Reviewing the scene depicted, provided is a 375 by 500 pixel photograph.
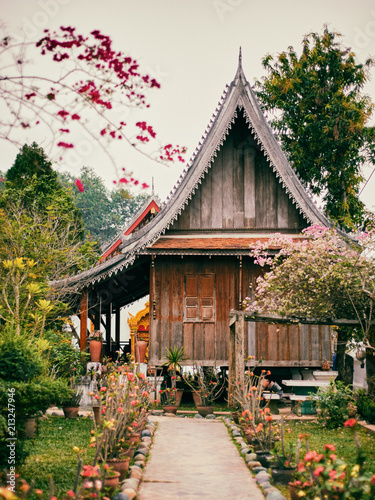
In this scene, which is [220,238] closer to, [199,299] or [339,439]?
[199,299]

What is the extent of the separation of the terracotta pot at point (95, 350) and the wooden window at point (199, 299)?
7.92ft

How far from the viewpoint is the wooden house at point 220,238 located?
16359 mm

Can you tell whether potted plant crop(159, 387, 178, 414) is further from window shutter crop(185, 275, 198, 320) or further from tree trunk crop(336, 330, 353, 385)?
tree trunk crop(336, 330, 353, 385)

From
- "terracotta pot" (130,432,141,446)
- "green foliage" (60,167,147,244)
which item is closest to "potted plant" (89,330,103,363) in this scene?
"terracotta pot" (130,432,141,446)

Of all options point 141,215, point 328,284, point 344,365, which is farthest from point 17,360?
point 141,215

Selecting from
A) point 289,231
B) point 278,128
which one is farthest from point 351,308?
point 278,128

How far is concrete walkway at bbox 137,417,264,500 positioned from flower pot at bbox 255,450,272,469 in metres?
0.24

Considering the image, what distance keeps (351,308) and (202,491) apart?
662 cm

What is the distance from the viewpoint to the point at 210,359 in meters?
16.6

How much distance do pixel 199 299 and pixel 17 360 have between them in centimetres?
969

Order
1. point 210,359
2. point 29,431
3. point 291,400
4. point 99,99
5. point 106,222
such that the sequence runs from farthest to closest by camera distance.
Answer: point 106,222
point 210,359
point 291,400
point 29,431
point 99,99

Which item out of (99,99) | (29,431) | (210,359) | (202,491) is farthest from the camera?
(210,359)

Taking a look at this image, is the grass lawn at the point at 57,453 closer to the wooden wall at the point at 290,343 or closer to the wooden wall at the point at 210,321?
the wooden wall at the point at 210,321

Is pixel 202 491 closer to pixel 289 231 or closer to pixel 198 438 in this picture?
pixel 198 438
